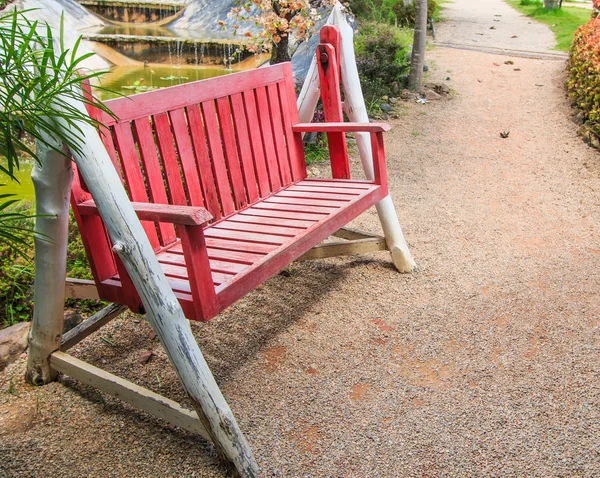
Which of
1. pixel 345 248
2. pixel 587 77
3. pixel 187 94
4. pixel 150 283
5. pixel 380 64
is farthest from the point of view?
pixel 380 64

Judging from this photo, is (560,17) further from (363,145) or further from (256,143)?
(256,143)

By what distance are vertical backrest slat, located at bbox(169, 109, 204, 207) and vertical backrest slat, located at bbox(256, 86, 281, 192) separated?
0.59m

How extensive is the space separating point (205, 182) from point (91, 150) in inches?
39.1

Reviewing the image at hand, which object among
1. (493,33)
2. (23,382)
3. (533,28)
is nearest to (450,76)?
(493,33)

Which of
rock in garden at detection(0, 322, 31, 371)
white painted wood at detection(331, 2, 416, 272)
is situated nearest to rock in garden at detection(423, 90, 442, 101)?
white painted wood at detection(331, 2, 416, 272)

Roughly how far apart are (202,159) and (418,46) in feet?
19.5

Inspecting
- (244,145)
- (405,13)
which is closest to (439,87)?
(405,13)

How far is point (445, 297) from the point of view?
12.1ft

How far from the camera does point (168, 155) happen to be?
9.36 ft

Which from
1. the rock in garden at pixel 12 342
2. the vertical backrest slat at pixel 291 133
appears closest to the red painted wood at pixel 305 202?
the vertical backrest slat at pixel 291 133

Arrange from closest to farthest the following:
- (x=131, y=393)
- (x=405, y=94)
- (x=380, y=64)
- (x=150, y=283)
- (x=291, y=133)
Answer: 1. (x=150, y=283)
2. (x=131, y=393)
3. (x=291, y=133)
4. (x=380, y=64)
5. (x=405, y=94)

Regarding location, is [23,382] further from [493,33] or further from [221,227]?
[493,33]

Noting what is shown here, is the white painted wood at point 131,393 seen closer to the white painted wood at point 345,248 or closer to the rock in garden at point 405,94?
the white painted wood at point 345,248

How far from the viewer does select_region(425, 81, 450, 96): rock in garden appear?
861cm
